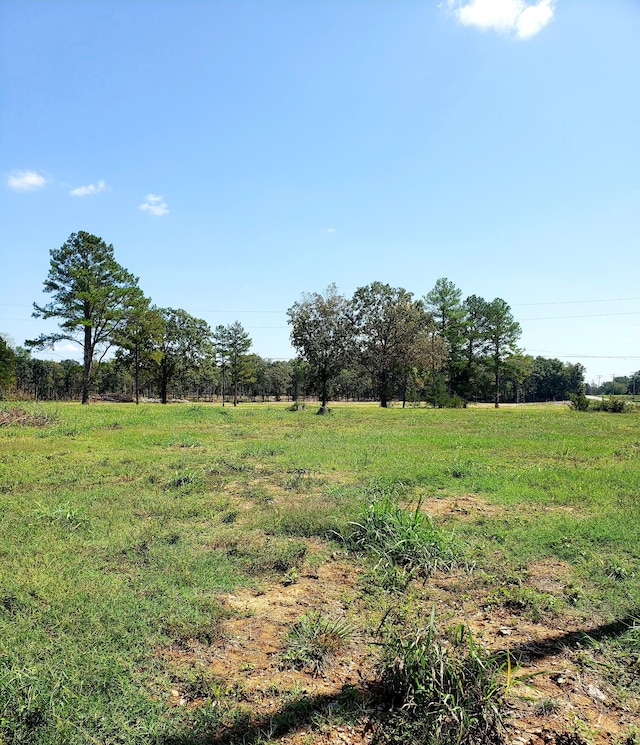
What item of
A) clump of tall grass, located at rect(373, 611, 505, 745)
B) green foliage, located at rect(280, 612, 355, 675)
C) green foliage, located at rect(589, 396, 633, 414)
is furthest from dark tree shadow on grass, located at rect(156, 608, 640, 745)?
green foliage, located at rect(589, 396, 633, 414)

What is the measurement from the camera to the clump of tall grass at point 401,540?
4.42 meters

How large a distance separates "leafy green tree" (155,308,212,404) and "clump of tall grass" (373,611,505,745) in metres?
48.2

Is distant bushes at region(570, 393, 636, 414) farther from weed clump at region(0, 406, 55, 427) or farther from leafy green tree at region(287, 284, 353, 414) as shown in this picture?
weed clump at region(0, 406, 55, 427)

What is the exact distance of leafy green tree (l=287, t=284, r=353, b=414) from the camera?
31328 mm

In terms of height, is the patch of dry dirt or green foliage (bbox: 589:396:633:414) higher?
green foliage (bbox: 589:396:633:414)

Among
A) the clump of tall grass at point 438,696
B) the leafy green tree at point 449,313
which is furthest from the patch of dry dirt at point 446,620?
the leafy green tree at point 449,313

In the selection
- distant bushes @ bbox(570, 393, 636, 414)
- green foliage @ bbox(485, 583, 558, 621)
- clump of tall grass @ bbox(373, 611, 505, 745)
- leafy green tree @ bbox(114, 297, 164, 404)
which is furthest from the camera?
leafy green tree @ bbox(114, 297, 164, 404)

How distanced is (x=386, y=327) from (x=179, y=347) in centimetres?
2383

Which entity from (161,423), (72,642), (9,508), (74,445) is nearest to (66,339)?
(161,423)

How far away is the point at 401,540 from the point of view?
461cm

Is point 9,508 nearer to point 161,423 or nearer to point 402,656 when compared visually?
point 402,656

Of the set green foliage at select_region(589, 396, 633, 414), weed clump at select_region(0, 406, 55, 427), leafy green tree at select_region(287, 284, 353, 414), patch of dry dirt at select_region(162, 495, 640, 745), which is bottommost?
patch of dry dirt at select_region(162, 495, 640, 745)

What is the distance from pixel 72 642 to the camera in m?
3.02

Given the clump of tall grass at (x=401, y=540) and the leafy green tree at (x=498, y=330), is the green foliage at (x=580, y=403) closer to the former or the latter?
the leafy green tree at (x=498, y=330)
